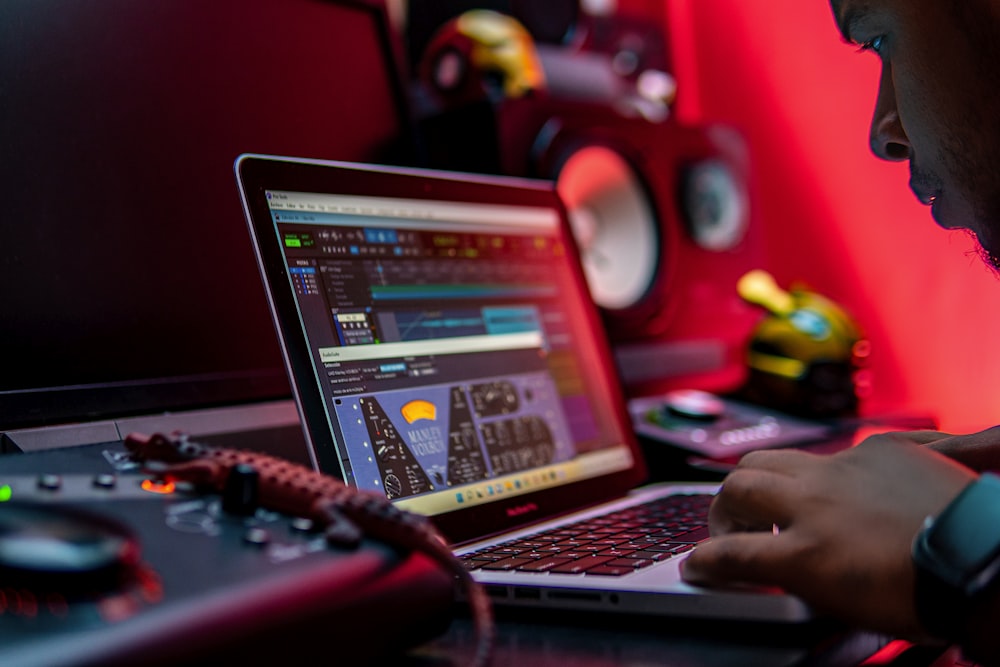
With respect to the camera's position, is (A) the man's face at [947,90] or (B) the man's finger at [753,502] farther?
(A) the man's face at [947,90]

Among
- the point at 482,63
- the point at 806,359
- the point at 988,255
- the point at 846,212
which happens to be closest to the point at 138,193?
the point at 482,63

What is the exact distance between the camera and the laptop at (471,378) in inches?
25.2

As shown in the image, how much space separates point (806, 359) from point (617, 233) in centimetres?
33

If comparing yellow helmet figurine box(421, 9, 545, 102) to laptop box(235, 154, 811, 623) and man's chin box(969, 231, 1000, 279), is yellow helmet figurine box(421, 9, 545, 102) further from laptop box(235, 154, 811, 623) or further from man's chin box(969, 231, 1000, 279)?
man's chin box(969, 231, 1000, 279)

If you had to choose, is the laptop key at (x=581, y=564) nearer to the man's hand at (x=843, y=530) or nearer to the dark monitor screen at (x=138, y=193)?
the man's hand at (x=843, y=530)

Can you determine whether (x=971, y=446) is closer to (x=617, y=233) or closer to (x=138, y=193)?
(x=138, y=193)

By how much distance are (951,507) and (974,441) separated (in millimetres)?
238

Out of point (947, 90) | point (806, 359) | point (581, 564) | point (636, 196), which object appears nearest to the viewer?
point (581, 564)

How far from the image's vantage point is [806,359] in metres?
1.28

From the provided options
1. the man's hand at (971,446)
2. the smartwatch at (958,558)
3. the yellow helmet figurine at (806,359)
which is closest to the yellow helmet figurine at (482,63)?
the yellow helmet figurine at (806,359)

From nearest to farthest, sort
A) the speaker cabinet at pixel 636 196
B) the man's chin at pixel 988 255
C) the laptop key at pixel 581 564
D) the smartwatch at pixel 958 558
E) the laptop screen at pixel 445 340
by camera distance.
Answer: the smartwatch at pixel 958 558 → the laptop key at pixel 581 564 → the laptop screen at pixel 445 340 → the man's chin at pixel 988 255 → the speaker cabinet at pixel 636 196

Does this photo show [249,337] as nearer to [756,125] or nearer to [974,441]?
[974,441]

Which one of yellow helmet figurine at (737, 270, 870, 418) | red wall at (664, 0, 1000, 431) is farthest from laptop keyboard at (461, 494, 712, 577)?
red wall at (664, 0, 1000, 431)

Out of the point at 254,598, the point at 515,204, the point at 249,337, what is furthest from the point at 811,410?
the point at 254,598
